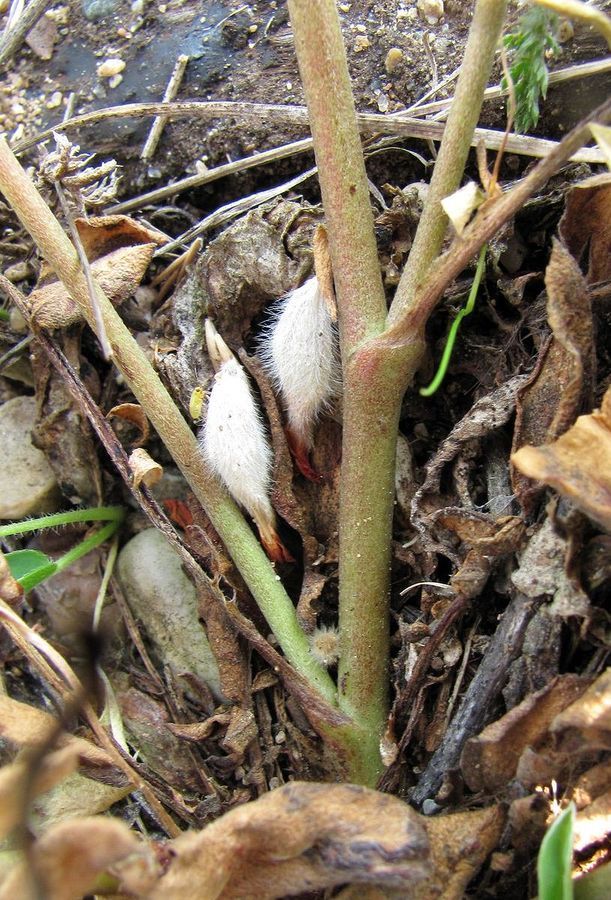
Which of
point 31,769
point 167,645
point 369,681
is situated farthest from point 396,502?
point 31,769

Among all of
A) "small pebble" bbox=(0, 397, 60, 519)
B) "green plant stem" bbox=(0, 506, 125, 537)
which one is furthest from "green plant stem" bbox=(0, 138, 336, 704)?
"small pebble" bbox=(0, 397, 60, 519)

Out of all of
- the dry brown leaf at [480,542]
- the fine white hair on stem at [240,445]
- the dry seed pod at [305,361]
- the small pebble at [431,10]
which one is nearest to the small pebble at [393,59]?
the small pebble at [431,10]

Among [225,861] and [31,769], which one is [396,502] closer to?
[225,861]

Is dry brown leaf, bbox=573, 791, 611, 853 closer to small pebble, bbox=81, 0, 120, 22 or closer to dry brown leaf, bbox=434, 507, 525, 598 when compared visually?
dry brown leaf, bbox=434, 507, 525, 598

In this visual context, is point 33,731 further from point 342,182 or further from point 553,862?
point 342,182

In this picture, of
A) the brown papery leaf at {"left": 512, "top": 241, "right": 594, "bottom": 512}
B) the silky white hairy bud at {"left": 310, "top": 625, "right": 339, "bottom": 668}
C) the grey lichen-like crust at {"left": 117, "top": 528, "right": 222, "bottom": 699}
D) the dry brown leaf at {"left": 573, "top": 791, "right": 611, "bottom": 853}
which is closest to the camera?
the dry brown leaf at {"left": 573, "top": 791, "right": 611, "bottom": 853}

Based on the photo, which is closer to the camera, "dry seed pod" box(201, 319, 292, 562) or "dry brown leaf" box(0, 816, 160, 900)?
"dry brown leaf" box(0, 816, 160, 900)

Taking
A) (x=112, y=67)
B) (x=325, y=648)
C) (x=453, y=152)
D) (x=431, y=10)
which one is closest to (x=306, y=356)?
(x=453, y=152)

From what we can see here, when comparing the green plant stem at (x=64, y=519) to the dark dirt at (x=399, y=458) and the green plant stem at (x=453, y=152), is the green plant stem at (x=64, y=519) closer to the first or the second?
the dark dirt at (x=399, y=458)
